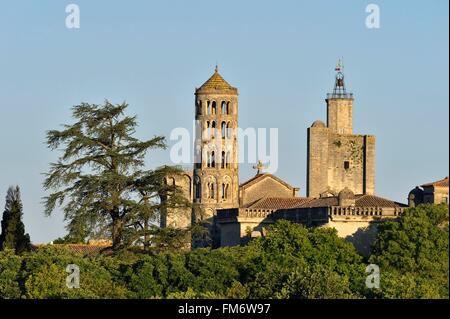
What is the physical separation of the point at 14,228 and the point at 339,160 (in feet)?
131

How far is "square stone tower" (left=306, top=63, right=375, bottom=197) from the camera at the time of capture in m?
166

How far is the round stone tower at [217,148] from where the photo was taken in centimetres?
15650

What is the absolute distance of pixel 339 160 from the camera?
168m

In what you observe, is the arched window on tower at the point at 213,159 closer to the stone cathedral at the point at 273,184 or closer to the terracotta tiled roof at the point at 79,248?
the stone cathedral at the point at 273,184

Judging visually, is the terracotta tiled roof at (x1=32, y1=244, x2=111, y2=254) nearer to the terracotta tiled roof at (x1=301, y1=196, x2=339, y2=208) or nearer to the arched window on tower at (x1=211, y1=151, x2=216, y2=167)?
the terracotta tiled roof at (x1=301, y1=196, x2=339, y2=208)

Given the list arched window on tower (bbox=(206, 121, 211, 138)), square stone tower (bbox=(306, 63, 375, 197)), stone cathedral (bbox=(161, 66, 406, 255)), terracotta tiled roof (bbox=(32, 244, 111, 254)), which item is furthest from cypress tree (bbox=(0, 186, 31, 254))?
square stone tower (bbox=(306, 63, 375, 197))

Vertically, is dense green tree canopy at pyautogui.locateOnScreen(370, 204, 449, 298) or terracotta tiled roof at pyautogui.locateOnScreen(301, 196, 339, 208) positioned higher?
terracotta tiled roof at pyautogui.locateOnScreen(301, 196, 339, 208)

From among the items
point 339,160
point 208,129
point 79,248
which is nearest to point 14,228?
point 79,248

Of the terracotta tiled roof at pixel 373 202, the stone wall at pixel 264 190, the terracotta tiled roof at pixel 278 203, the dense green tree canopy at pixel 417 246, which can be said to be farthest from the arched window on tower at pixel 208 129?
the dense green tree canopy at pixel 417 246

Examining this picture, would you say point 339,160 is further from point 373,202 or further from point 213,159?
point 373,202

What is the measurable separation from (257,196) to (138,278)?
43.9 meters

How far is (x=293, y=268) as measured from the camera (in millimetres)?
114750
